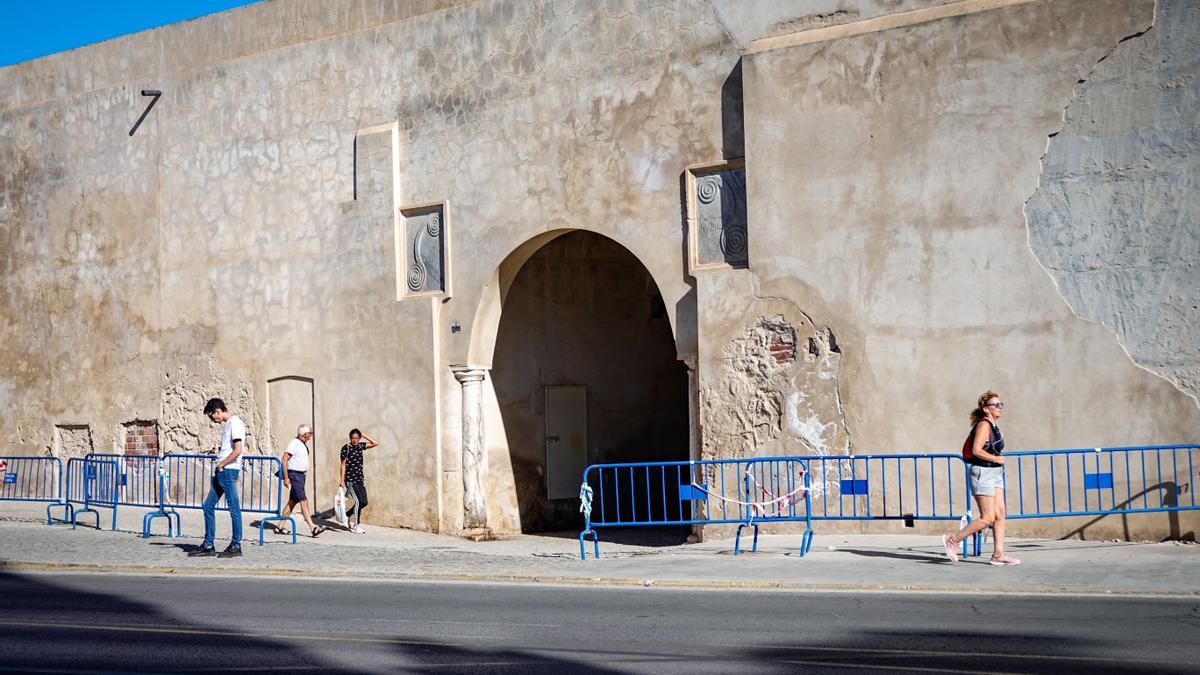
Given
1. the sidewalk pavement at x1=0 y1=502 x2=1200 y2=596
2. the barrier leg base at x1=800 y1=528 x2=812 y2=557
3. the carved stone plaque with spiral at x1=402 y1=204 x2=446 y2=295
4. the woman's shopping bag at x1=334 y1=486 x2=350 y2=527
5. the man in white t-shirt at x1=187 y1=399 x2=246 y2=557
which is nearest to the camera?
the sidewalk pavement at x1=0 y1=502 x2=1200 y2=596

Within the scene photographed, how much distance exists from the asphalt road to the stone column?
644cm

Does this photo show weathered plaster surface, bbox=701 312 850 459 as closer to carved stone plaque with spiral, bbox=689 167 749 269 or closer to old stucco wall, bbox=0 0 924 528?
carved stone plaque with spiral, bbox=689 167 749 269

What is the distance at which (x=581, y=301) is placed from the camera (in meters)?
20.8

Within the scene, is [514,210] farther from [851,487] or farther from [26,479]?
[26,479]

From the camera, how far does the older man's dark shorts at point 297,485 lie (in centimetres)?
1766

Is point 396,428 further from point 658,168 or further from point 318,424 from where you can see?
point 658,168

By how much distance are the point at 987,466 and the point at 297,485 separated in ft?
30.7

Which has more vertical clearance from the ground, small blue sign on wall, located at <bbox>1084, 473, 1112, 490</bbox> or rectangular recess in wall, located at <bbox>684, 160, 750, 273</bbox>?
rectangular recess in wall, located at <bbox>684, 160, 750, 273</bbox>

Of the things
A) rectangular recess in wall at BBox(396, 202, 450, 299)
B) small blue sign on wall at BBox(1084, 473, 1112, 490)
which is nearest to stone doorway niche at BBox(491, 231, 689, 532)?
rectangular recess in wall at BBox(396, 202, 450, 299)

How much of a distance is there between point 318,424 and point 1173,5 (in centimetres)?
1260

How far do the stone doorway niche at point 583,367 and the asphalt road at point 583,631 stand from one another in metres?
7.66

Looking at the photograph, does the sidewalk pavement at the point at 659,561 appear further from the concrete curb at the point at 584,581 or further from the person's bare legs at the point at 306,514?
the person's bare legs at the point at 306,514


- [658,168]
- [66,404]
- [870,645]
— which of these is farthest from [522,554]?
[66,404]

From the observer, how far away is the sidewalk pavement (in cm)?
1159
